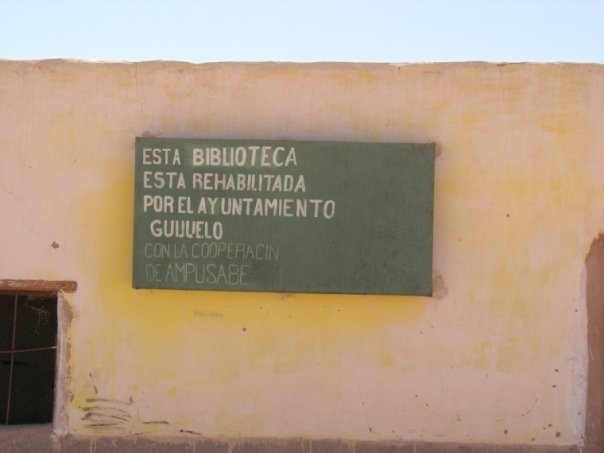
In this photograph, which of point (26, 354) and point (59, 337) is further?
point (26, 354)

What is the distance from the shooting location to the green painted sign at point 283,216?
5453 mm

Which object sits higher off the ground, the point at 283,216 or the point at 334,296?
the point at 283,216

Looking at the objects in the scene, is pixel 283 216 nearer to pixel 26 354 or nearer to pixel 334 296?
pixel 334 296

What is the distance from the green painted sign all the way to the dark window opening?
3.51 ft

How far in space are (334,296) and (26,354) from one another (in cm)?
228

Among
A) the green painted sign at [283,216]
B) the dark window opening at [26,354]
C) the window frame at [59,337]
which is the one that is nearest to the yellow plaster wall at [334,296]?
the window frame at [59,337]

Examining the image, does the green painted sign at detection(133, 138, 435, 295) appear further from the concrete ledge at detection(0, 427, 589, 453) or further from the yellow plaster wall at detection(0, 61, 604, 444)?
the concrete ledge at detection(0, 427, 589, 453)

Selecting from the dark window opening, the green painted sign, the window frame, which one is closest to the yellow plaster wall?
the window frame

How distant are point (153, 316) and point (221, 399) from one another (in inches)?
27.2

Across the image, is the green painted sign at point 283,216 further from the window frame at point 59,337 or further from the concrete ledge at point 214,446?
the concrete ledge at point 214,446

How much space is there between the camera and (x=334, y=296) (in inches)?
219

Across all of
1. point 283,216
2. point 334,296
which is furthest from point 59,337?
point 334,296

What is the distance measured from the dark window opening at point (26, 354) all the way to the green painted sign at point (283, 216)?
1.07m

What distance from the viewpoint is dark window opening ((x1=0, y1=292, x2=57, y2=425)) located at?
6133mm
